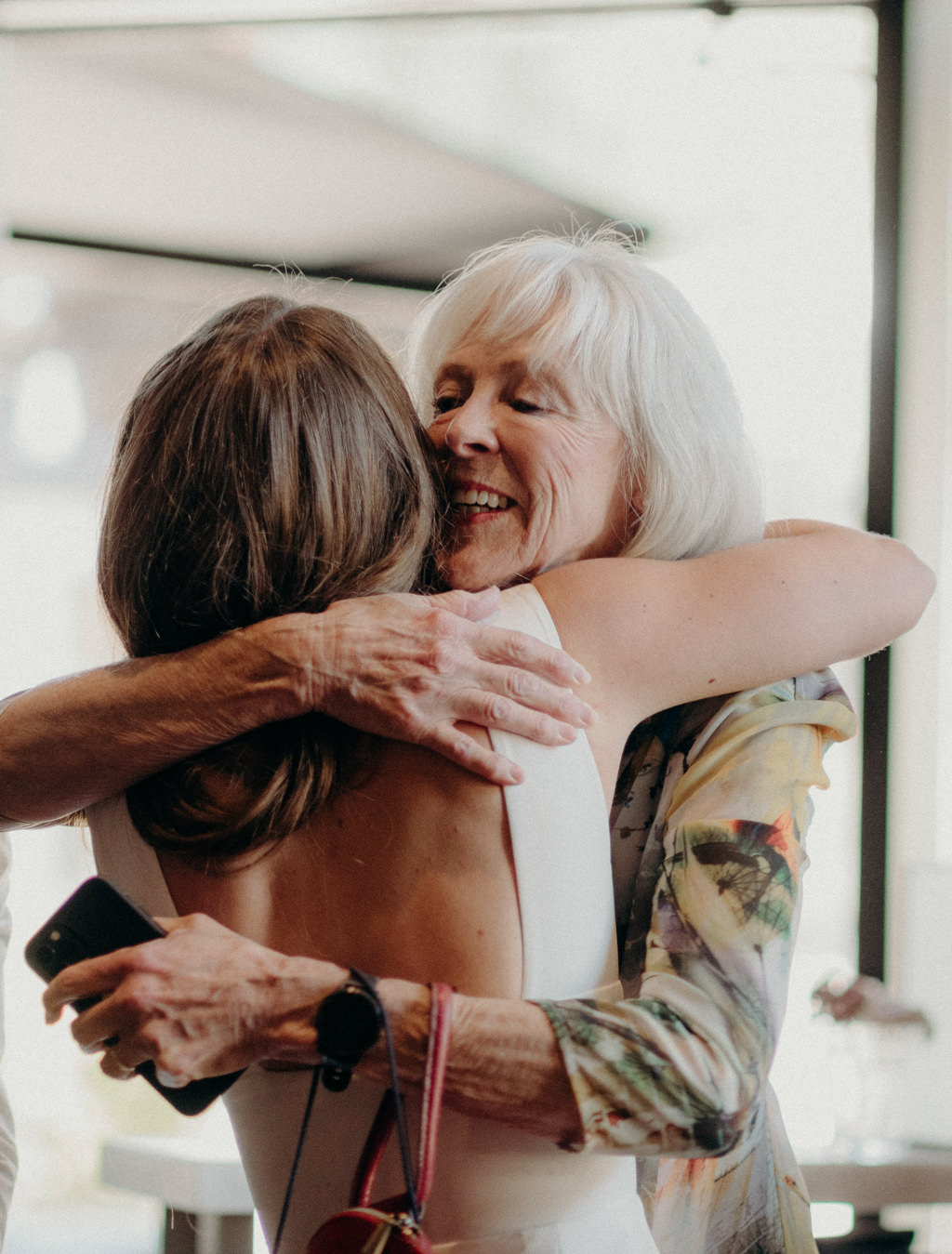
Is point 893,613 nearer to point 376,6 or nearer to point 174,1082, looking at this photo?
point 174,1082

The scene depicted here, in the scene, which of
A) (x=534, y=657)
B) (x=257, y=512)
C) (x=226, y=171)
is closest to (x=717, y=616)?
(x=534, y=657)

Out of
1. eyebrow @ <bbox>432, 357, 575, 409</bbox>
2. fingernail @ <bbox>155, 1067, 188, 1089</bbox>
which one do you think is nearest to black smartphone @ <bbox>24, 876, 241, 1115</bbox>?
fingernail @ <bbox>155, 1067, 188, 1089</bbox>

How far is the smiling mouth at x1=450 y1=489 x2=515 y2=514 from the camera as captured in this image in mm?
1246

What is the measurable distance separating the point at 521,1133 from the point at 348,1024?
24cm

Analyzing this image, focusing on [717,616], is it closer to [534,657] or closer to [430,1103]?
[534,657]

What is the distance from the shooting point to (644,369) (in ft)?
4.03

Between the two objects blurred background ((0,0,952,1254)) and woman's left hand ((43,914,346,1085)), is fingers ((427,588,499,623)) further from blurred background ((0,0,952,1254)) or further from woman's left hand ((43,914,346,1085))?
blurred background ((0,0,952,1254))

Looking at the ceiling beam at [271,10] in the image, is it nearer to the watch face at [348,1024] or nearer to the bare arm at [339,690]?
the bare arm at [339,690]

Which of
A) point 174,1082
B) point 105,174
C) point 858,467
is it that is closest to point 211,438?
point 174,1082

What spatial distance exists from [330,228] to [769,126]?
1556mm

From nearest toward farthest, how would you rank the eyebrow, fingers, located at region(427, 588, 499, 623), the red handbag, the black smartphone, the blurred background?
the red handbag → the black smartphone → fingers, located at region(427, 588, 499, 623) → the eyebrow → the blurred background

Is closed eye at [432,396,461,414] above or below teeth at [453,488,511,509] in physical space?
above

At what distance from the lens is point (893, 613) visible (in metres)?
1.22

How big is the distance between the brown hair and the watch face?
16cm
